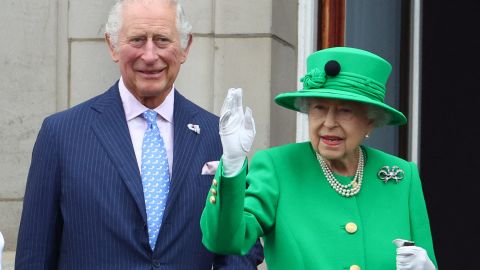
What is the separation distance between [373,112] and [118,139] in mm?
860

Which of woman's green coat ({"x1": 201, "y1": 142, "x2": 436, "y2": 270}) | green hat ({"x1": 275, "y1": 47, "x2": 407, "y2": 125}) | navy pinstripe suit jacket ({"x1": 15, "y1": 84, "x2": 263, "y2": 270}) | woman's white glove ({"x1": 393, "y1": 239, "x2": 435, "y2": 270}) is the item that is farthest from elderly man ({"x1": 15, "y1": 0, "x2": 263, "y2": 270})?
woman's white glove ({"x1": 393, "y1": 239, "x2": 435, "y2": 270})

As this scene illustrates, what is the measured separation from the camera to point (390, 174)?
14.4 ft

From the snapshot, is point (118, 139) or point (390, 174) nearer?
point (390, 174)

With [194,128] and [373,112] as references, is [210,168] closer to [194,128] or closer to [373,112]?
[194,128]

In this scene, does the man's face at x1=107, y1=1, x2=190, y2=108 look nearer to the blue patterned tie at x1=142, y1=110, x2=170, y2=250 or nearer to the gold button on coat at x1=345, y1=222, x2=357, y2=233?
the blue patterned tie at x1=142, y1=110, x2=170, y2=250

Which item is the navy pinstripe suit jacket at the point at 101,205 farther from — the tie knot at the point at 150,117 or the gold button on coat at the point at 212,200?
the gold button on coat at the point at 212,200

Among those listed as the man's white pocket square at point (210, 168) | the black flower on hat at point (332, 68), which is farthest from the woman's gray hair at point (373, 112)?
the man's white pocket square at point (210, 168)

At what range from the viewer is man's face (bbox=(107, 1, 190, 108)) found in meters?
4.47

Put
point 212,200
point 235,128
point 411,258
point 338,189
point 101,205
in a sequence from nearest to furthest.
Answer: point 235,128 < point 212,200 < point 411,258 < point 338,189 < point 101,205

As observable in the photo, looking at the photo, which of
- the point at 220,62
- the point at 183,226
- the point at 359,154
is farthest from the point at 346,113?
the point at 220,62

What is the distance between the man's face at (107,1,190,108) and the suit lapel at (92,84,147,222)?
0.31 feet

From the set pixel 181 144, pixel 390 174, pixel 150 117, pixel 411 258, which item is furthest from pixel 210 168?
pixel 411 258

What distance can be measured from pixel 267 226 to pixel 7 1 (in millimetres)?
3334

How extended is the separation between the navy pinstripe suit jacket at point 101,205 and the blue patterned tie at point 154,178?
0.10ft
